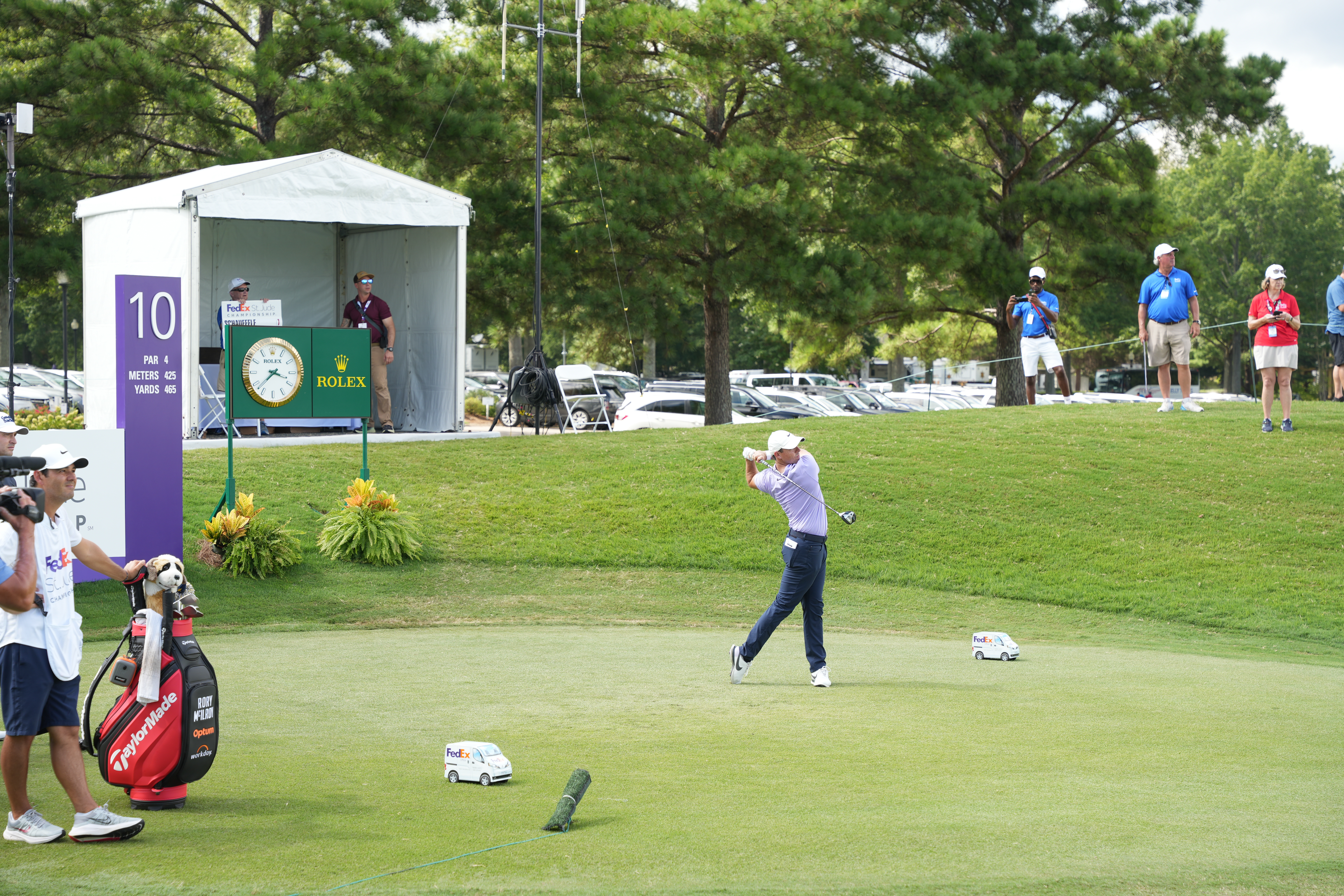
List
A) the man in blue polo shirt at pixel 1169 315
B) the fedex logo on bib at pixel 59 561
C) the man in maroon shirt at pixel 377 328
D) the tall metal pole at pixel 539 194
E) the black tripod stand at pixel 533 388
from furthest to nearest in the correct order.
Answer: the tall metal pole at pixel 539 194 → the black tripod stand at pixel 533 388 → the man in maroon shirt at pixel 377 328 → the man in blue polo shirt at pixel 1169 315 → the fedex logo on bib at pixel 59 561

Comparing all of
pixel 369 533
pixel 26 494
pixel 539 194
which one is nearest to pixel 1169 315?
pixel 539 194

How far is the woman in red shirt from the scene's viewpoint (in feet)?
59.2

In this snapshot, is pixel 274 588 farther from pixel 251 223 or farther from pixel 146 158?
pixel 146 158

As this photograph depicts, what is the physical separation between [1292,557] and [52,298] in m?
48.6

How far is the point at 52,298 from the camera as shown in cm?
5128

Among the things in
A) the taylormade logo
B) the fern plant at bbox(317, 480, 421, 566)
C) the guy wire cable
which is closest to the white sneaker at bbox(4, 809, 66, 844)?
the taylormade logo

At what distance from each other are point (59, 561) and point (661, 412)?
26605 millimetres

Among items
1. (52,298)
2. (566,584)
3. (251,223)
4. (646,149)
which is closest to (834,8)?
(646,149)

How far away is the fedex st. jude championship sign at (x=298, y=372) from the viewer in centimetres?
1520

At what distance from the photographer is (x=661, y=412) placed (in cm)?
3209

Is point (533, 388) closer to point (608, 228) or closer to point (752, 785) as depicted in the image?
point (608, 228)

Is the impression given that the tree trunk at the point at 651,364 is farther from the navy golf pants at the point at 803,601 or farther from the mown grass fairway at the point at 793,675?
the navy golf pants at the point at 803,601

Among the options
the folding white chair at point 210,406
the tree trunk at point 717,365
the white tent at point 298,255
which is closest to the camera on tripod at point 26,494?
the white tent at point 298,255

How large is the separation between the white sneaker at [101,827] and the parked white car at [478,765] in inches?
58.6
